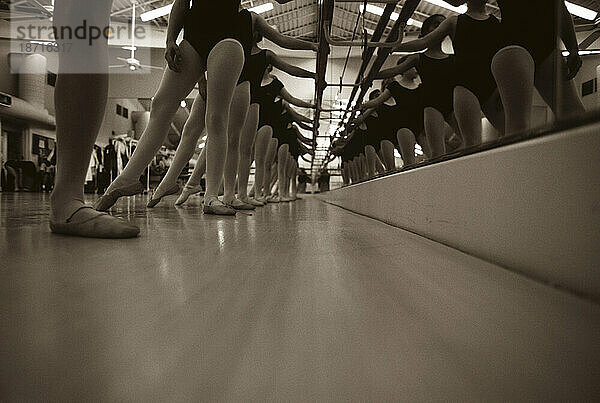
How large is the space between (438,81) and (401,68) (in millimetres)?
614

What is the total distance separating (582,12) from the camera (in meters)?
0.49

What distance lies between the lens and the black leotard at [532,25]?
1.98 ft

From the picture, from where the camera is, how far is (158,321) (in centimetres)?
33

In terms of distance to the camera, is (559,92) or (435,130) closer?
(559,92)

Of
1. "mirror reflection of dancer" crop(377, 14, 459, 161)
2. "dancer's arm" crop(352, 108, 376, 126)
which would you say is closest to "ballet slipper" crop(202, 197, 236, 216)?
"mirror reflection of dancer" crop(377, 14, 459, 161)

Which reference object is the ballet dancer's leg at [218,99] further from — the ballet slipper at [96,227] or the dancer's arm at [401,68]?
the ballet slipper at [96,227]

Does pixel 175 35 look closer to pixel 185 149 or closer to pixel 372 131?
pixel 185 149

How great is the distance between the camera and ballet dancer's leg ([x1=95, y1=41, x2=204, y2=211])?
1.62 meters

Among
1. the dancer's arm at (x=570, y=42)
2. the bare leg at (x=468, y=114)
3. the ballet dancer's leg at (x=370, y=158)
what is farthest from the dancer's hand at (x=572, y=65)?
the ballet dancer's leg at (x=370, y=158)

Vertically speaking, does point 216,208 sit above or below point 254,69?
below

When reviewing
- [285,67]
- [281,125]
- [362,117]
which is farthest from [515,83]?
[281,125]

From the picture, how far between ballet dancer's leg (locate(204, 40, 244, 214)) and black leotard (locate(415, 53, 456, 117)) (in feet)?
2.26

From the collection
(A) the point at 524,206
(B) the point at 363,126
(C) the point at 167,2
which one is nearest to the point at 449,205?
(A) the point at 524,206

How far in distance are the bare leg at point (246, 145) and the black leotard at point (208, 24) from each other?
3.51 feet
